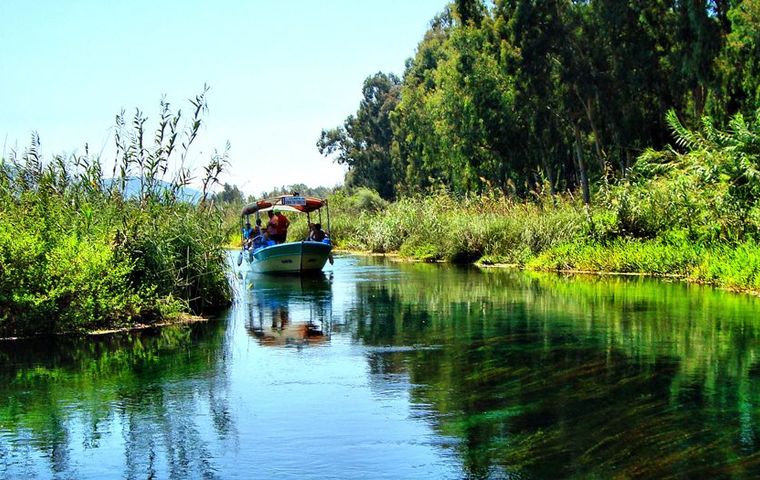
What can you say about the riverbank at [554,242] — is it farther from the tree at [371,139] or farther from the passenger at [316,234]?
the tree at [371,139]

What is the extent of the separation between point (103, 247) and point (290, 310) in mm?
5763

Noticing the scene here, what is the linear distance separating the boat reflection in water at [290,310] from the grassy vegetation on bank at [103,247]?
1.40m

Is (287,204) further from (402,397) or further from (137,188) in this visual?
(402,397)

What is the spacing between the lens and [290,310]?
22.1 meters

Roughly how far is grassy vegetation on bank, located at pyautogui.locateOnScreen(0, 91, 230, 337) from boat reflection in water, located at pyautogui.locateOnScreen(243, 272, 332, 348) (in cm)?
140

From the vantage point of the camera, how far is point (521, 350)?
1480 cm

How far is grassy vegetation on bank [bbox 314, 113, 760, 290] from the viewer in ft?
82.9

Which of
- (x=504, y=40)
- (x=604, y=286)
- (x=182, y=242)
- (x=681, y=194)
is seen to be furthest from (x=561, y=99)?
(x=182, y=242)

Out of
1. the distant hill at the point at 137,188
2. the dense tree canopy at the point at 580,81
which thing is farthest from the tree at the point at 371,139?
the distant hill at the point at 137,188

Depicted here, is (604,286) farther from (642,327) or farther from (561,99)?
(561,99)

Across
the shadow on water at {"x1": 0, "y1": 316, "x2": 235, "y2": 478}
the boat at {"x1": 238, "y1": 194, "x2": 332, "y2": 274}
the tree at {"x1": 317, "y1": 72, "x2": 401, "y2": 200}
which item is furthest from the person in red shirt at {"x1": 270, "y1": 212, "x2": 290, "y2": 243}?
the tree at {"x1": 317, "y1": 72, "x2": 401, "y2": 200}

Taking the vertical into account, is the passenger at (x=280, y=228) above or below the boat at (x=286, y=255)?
above

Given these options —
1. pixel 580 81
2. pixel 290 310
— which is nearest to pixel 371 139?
pixel 580 81

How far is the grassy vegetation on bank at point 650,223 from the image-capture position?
82.9ft
